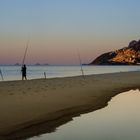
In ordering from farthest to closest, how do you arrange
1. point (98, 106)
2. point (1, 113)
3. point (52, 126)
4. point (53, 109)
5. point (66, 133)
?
point (98, 106), point (53, 109), point (1, 113), point (52, 126), point (66, 133)

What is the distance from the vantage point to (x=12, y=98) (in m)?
21.8

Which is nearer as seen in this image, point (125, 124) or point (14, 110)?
point (125, 124)

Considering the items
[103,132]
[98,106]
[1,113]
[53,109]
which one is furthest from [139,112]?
[1,113]

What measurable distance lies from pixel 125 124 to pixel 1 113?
548 centimetres

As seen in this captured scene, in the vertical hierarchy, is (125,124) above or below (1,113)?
below

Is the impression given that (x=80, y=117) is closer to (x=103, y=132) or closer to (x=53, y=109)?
(x=53, y=109)

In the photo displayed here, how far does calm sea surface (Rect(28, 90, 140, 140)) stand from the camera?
12.6 m

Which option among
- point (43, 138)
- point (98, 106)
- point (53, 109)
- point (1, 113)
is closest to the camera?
point (43, 138)

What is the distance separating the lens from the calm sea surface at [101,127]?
12594 mm

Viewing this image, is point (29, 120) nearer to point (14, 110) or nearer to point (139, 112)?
point (14, 110)

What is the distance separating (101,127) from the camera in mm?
14516

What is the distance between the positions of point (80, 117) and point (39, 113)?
195 cm

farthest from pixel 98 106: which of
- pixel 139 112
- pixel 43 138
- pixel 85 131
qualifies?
pixel 43 138

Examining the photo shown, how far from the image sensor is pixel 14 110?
17188 millimetres
